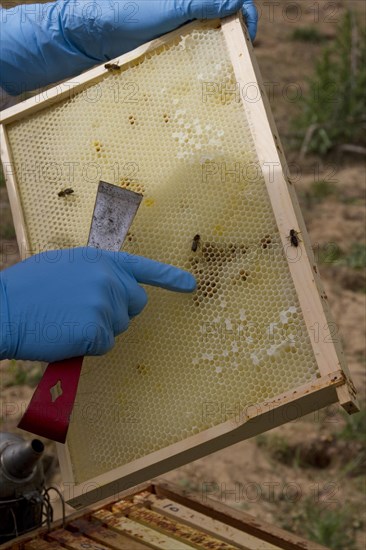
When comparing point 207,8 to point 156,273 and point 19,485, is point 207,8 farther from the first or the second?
point 19,485

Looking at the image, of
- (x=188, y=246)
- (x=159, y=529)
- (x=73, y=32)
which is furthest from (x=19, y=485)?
(x=73, y=32)

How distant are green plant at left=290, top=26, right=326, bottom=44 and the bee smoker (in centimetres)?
823

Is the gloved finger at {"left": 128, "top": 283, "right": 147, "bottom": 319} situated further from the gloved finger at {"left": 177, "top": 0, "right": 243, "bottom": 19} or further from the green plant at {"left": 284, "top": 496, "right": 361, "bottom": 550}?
the green plant at {"left": 284, "top": 496, "right": 361, "bottom": 550}

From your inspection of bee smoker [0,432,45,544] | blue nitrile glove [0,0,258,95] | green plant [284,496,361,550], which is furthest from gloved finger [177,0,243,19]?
green plant [284,496,361,550]

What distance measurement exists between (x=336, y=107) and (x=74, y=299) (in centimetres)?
596

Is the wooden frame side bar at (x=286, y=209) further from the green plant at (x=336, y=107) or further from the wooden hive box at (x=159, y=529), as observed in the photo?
the green plant at (x=336, y=107)

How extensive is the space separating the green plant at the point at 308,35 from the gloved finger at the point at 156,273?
820 centimetres

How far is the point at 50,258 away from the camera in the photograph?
2.99 meters

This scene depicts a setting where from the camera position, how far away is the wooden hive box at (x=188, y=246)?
2758mm

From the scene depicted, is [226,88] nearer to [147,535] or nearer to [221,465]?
[147,535]

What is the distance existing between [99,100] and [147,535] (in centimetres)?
177

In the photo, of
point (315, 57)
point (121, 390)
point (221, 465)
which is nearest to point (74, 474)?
point (121, 390)

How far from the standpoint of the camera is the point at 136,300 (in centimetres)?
292

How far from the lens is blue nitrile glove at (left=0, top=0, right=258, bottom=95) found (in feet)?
10.6
